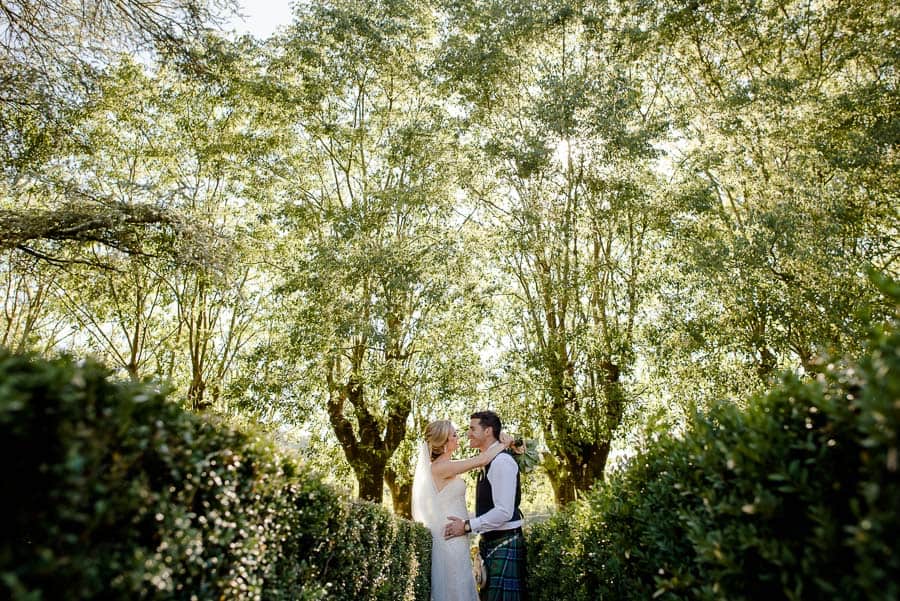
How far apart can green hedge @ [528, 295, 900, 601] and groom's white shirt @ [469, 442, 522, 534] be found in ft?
7.41

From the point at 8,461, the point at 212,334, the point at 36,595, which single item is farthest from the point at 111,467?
the point at 212,334

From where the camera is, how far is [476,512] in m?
6.51

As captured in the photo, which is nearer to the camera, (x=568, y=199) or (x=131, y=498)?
(x=131, y=498)

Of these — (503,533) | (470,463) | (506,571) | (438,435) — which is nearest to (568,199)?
(438,435)

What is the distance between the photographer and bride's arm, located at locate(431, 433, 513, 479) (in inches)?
245

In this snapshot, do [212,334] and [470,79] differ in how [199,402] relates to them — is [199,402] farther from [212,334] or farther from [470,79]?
[470,79]

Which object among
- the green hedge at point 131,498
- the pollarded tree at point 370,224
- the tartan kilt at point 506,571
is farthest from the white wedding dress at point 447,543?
the pollarded tree at point 370,224

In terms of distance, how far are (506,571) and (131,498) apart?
483cm

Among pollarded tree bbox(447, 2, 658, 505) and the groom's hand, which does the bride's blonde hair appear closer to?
the groom's hand

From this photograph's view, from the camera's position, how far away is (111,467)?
1.75m

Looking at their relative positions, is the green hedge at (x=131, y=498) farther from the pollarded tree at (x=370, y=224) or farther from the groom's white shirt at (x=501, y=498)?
the pollarded tree at (x=370, y=224)

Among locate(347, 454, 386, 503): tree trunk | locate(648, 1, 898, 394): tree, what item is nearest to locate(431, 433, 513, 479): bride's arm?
locate(648, 1, 898, 394): tree

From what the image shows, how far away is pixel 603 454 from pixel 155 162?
1607 centimetres

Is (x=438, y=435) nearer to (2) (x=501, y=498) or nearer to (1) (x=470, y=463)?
(1) (x=470, y=463)
